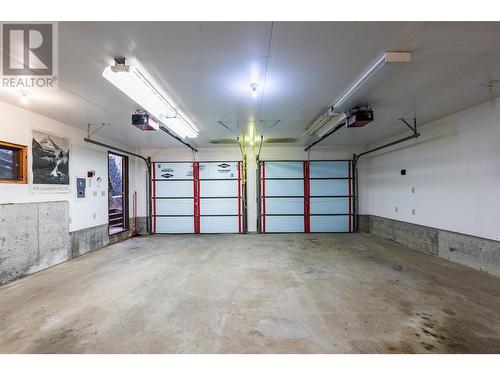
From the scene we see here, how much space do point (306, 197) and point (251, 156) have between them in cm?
211

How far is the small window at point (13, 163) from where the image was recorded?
11.3 ft

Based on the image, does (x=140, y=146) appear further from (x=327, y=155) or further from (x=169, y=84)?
(x=327, y=155)

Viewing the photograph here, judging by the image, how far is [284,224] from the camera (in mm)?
7207

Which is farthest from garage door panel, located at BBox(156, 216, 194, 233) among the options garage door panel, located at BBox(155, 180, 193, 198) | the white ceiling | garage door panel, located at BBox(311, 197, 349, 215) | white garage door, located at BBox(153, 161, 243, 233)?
garage door panel, located at BBox(311, 197, 349, 215)

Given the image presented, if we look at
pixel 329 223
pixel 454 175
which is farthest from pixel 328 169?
pixel 454 175

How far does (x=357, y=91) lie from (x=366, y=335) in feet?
8.93

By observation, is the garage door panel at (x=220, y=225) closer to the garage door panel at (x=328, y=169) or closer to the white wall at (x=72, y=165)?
the white wall at (x=72, y=165)

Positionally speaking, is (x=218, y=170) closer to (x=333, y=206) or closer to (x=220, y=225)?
(x=220, y=225)

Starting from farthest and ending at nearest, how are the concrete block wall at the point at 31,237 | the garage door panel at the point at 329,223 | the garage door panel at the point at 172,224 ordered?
the garage door panel at the point at 172,224 < the garage door panel at the point at 329,223 < the concrete block wall at the point at 31,237

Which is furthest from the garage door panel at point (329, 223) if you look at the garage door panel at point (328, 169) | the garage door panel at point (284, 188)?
the garage door panel at point (328, 169)

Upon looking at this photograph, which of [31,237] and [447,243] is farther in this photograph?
[447,243]

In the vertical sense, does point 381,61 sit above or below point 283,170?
above

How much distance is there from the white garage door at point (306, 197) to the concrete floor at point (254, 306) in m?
2.60
